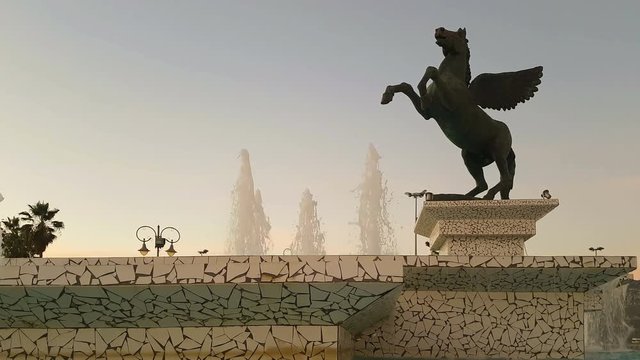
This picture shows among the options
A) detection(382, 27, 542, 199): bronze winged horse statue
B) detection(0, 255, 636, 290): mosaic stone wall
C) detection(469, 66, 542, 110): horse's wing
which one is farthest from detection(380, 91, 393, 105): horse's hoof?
detection(0, 255, 636, 290): mosaic stone wall

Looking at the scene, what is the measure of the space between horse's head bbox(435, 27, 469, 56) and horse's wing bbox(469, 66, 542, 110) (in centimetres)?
87

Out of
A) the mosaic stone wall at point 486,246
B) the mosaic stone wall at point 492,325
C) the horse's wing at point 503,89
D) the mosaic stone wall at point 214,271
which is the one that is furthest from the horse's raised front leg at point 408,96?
the mosaic stone wall at point 214,271

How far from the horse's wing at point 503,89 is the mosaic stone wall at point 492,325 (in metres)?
3.72

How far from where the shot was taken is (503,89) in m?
11.7

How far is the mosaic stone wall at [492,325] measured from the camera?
1024 cm

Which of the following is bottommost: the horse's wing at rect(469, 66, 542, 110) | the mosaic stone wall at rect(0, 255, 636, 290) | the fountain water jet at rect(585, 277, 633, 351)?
the fountain water jet at rect(585, 277, 633, 351)

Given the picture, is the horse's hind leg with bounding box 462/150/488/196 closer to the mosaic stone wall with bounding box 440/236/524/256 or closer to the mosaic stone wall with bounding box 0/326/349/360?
the mosaic stone wall with bounding box 440/236/524/256

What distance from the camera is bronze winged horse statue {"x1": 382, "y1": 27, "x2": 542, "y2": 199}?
1049 cm

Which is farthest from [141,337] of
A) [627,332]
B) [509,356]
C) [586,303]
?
[627,332]

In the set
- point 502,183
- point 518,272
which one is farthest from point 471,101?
point 518,272

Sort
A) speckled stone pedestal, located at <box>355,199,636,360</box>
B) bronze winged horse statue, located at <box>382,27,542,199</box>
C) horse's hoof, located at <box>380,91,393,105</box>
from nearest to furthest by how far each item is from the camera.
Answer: horse's hoof, located at <box>380,91,393,105</box>, speckled stone pedestal, located at <box>355,199,636,360</box>, bronze winged horse statue, located at <box>382,27,542,199</box>

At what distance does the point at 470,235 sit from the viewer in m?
11.1

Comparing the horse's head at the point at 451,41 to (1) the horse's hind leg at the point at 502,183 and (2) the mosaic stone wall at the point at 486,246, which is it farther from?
(2) the mosaic stone wall at the point at 486,246

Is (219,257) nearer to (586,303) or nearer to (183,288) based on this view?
(183,288)
